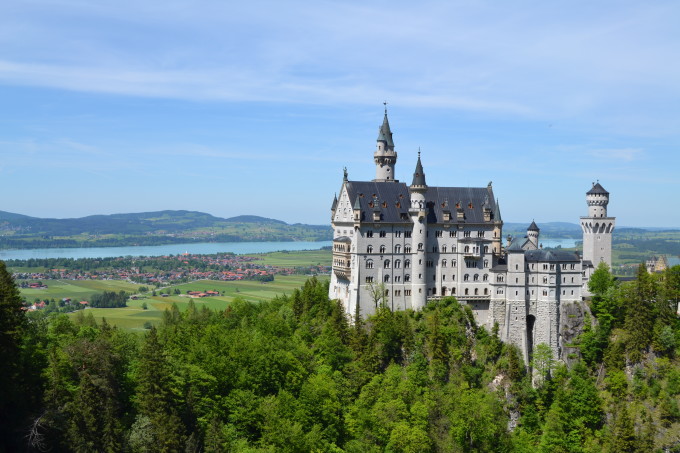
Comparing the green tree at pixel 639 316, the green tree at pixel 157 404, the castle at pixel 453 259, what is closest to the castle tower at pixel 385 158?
the castle at pixel 453 259

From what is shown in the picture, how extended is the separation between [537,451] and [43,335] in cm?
5748

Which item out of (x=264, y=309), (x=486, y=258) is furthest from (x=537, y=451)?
(x=264, y=309)

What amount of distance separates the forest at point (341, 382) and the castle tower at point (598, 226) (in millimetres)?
5251

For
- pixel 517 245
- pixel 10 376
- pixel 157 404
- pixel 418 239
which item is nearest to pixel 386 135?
pixel 418 239

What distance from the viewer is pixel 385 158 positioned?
10331 centimetres

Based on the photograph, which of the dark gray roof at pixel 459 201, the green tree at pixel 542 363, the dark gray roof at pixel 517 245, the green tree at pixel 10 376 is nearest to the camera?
the green tree at pixel 10 376

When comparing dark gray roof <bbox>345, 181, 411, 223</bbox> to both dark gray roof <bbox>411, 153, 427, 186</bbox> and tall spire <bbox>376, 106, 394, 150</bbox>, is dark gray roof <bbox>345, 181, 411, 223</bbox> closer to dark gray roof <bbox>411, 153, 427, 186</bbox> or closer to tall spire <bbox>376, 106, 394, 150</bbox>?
dark gray roof <bbox>411, 153, 427, 186</bbox>

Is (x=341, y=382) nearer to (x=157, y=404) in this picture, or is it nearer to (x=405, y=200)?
(x=157, y=404)

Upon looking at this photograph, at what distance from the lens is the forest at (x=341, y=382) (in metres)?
59.6

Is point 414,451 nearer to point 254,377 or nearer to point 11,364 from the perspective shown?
point 254,377

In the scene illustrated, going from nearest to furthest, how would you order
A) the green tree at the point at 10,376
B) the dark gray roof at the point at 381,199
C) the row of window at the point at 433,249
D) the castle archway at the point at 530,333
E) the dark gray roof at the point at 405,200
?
the green tree at the point at 10,376 → the castle archway at the point at 530,333 → the row of window at the point at 433,249 → the dark gray roof at the point at 381,199 → the dark gray roof at the point at 405,200

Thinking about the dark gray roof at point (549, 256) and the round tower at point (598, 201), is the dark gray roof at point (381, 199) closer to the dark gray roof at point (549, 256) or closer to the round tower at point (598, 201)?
the dark gray roof at point (549, 256)

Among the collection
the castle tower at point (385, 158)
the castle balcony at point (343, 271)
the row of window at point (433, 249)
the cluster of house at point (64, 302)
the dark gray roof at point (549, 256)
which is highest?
the castle tower at point (385, 158)

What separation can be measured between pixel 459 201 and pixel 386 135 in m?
15.9
